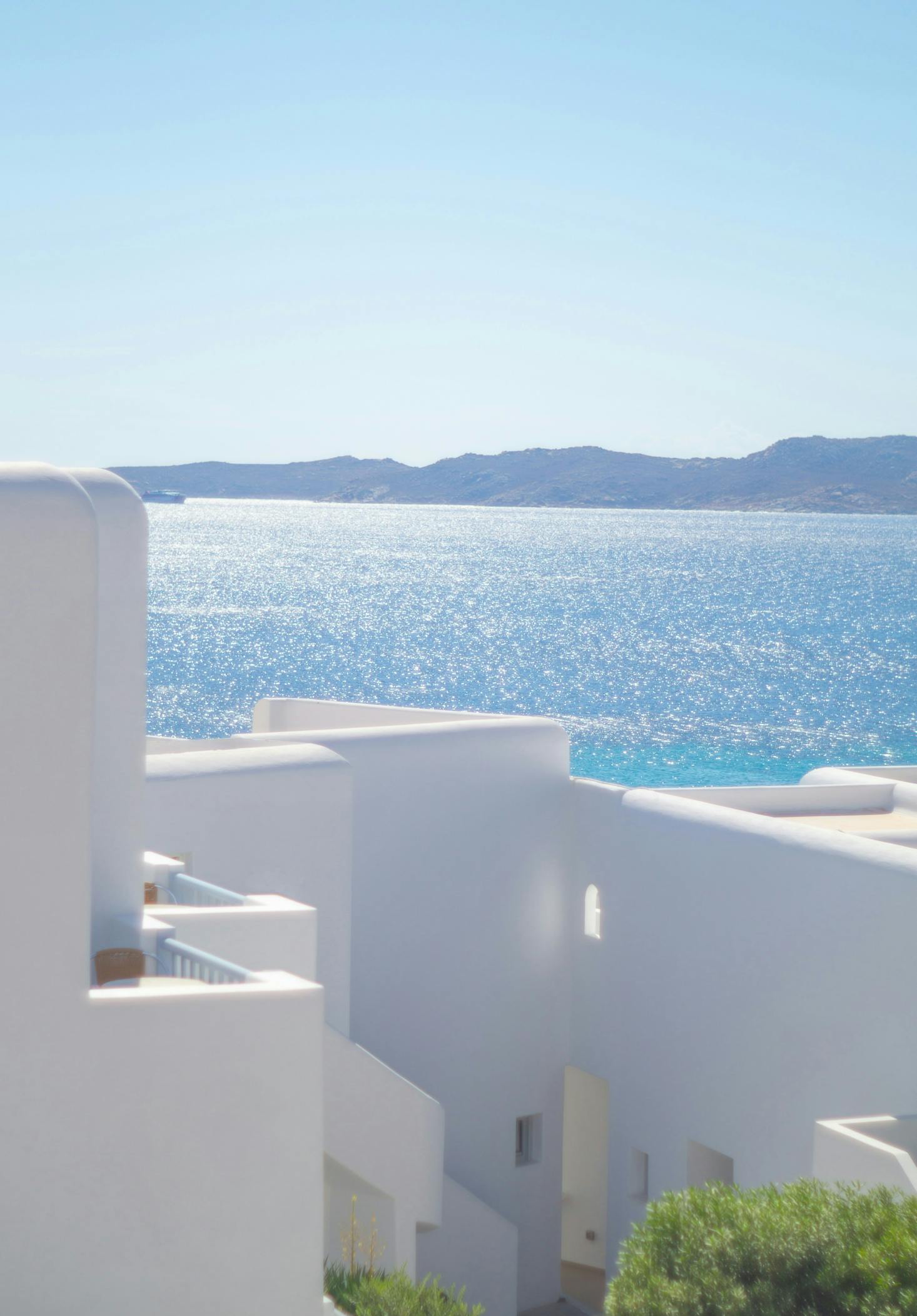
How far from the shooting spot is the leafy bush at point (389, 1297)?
33.3 ft

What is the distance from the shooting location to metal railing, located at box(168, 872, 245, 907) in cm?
1043

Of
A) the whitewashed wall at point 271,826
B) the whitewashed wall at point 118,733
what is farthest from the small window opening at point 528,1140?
the whitewashed wall at point 118,733

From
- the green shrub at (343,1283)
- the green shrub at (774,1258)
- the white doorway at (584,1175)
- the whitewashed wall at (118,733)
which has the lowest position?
the white doorway at (584,1175)

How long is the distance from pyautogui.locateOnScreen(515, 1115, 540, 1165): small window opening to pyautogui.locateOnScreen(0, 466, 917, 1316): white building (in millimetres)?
43

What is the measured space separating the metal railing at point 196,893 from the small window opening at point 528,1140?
759 cm

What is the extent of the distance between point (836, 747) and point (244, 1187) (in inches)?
2133

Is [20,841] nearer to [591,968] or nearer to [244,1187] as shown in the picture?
[244,1187]

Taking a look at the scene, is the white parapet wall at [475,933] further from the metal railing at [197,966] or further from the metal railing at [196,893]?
the metal railing at [197,966]

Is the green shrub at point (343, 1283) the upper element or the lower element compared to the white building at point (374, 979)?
lower

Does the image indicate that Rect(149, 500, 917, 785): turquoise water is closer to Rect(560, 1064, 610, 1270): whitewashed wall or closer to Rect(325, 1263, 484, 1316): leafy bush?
Rect(560, 1064, 610, 1270): whitewashed wall

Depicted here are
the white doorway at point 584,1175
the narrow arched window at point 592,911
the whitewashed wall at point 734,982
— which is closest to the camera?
the whitewashed wall at point 734,982

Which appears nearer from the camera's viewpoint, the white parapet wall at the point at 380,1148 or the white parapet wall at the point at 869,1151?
the white parapet wall at the point at 869,1151

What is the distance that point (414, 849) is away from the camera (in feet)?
51.9

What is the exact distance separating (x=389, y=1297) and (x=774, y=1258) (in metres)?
4.25
